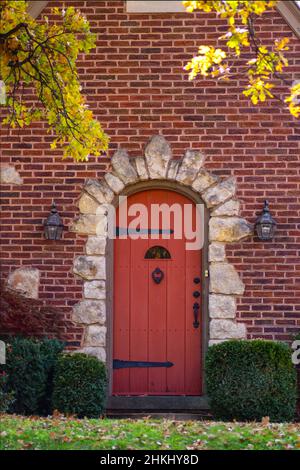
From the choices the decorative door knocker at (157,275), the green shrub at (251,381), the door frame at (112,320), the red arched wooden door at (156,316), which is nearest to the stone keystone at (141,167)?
the door frame at (112,320)

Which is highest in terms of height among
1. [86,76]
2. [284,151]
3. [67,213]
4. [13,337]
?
[86,76]

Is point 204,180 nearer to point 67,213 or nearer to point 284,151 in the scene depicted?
point 284,151

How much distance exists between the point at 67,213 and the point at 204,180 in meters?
→ 1.55

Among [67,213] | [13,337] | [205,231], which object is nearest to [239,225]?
[205,231]

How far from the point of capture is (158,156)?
962 cm

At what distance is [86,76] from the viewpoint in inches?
384

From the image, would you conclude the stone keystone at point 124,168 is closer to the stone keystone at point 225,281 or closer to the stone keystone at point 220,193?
the stone keystone at point 220,193

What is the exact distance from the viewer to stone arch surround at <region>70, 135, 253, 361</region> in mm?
9477

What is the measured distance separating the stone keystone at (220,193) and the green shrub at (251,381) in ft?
5.40

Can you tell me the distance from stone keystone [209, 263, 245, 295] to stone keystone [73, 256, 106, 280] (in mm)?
1204

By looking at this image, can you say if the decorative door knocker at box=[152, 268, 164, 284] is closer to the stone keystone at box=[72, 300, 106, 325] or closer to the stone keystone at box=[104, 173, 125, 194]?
the stone keystone at box=[72, 300, 106, 325]

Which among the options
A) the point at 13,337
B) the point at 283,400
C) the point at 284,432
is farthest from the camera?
the point at 13,337

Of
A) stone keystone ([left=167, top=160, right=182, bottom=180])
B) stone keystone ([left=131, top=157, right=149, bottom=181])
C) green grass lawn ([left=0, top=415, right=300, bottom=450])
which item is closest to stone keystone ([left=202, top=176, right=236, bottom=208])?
stone keystone ([left=167, top=160, right=182, bottom=180])

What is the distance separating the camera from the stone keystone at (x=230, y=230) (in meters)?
9.53
